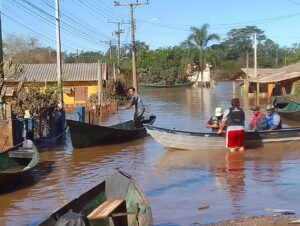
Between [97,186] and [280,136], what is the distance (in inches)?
425

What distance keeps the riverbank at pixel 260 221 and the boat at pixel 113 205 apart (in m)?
1.77

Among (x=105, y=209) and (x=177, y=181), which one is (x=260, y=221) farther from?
(x=177, y=181)

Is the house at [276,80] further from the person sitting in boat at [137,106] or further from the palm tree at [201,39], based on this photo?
the palm tree at [201,39]

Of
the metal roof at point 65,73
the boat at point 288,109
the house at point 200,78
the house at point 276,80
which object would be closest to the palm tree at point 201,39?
the house at point 200,78

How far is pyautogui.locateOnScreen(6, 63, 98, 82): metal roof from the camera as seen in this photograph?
145ft

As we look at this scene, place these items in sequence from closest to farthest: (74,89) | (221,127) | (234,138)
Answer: (234,138), (221,127), (74,89)

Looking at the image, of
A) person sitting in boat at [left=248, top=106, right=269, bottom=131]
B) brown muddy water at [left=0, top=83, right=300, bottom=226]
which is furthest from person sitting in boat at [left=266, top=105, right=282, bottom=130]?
brown muddy water at [left=0, top=83, right=300, bottom=226]

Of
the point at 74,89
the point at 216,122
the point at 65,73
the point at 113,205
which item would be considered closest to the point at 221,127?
the point at 216,122

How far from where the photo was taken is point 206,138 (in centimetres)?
1647

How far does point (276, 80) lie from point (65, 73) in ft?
58.3

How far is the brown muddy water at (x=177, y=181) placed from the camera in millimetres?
9641

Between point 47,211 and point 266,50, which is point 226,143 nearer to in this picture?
point 47,211

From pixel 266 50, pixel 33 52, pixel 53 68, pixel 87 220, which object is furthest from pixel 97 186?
pixel 266 50

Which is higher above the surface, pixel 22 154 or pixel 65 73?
pixel 65 73
